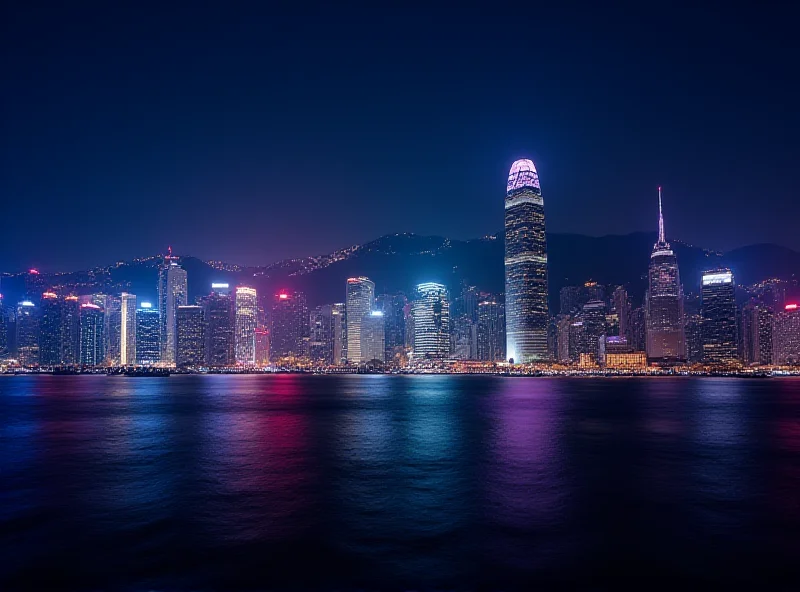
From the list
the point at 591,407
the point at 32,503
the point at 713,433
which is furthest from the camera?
the point at 591,407

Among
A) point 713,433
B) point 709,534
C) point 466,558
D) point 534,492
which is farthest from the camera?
point 713,433

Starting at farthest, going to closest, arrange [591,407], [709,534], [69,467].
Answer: [591,407] → [69,467] → [709,534]

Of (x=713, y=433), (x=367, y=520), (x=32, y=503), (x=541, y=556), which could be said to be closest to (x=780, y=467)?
(x=713, y=433)

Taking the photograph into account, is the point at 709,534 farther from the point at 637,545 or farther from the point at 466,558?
the point at 466,558

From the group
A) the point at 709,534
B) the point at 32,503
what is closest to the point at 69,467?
the point at 32,503

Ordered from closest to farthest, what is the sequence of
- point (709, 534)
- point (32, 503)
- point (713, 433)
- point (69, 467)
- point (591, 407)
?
point (709, 534), point (32, 503), point (69, 467), point (713, 433), point (591, 407)

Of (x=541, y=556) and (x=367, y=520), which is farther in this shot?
(x=367, y=520)

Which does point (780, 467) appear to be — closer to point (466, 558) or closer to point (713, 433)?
point (713, 433)

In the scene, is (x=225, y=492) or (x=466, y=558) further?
(x=225, y=492)
